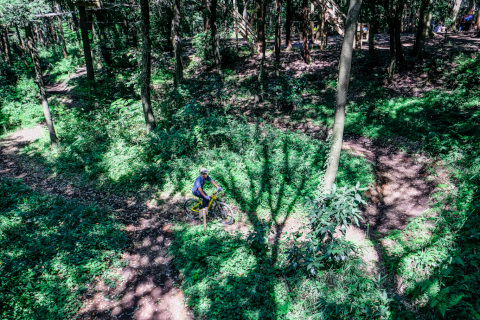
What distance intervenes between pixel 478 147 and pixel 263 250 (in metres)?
8.48

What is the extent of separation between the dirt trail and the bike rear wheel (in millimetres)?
624

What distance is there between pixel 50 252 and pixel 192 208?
408 cm

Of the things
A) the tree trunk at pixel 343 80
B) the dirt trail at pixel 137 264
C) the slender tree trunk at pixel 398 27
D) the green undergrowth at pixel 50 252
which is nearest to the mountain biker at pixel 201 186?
the dirt trail at pixel 137 264

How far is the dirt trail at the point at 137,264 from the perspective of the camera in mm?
5855

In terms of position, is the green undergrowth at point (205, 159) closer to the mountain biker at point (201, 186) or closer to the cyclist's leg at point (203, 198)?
the cyclist's leg at point (203, 198)

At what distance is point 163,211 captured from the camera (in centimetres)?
927

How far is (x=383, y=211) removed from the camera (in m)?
Answer: 8.15

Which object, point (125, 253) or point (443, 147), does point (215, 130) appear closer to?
point (125, 253)

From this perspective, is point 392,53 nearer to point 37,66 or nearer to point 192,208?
point 192,208

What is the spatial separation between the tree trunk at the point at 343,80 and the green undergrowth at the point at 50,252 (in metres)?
6.44

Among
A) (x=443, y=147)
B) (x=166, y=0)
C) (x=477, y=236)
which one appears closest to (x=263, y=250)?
(x=477, y=236)

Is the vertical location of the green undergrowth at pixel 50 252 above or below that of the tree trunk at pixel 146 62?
below

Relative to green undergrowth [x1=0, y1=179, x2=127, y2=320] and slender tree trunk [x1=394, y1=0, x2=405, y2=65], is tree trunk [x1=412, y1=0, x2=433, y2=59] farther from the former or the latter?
green undergrowth [x1=0, y1=179, x2=127, y2=320]

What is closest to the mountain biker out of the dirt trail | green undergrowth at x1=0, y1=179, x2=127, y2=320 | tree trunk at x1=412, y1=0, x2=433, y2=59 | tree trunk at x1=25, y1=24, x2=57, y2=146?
the dirt trail
